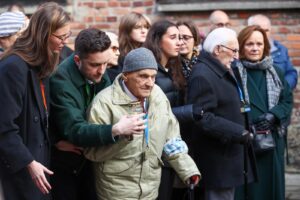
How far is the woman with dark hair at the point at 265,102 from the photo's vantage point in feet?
19.3

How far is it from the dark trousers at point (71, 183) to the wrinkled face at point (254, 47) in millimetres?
2086

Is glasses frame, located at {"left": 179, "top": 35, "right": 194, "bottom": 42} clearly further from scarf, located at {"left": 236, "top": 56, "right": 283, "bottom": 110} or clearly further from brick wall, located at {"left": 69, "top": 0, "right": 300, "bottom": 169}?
brick wall, located at {"left": 69, "top": 0, "right": 300, "bottom": 169}

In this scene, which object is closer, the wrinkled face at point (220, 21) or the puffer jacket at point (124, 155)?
the puffer jacket at point (124, 155)

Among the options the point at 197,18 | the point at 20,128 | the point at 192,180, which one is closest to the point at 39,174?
the point at 20,128

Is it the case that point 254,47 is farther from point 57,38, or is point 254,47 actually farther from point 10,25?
point 57,38

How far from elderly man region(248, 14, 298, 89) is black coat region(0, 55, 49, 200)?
3726 millimetres

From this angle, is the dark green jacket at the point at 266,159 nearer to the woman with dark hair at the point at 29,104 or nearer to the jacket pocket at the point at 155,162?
the jacket pocket at the point at 155,162

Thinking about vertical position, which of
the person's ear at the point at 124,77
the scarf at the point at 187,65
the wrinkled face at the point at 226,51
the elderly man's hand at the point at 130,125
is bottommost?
the elderly man's hand at the point at 130,125

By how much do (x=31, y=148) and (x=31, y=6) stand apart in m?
5.02

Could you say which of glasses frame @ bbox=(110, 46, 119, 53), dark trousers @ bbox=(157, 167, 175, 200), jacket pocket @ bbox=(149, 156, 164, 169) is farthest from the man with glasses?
glasses frame @ bbox=(110, 46, 119, 53)

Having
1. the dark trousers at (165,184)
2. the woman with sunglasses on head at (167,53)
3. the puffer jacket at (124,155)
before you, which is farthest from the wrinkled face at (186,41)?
the puffer jacket at (124,155)

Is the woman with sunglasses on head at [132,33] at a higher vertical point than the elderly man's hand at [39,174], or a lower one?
higher

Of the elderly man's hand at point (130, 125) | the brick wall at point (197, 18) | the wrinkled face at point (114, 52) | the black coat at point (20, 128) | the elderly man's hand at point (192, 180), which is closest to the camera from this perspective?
the black coat at point (20, 128)

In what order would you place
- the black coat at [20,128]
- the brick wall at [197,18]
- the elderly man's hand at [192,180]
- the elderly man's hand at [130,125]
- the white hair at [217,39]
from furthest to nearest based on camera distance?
the brick wall at [197,18] → the white hair at [217,39] → the elderly man's hand at [192,180] → the elderly man's hand at [130,125] → the black coat at [20,128]
